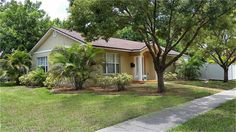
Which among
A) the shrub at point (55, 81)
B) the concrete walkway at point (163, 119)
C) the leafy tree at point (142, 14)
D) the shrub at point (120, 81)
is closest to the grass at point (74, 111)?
the concrete walkway at point (163, 119)

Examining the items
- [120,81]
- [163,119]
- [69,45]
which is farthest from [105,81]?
[163,119]

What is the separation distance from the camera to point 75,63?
18.1 m

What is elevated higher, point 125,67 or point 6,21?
point 6,21

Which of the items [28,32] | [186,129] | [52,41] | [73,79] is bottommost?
[186,129]

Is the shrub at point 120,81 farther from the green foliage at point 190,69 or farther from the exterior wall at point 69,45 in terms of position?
the green foliage at point 190,69

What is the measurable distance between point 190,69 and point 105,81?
12.6 m

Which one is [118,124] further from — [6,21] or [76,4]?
[6,21]

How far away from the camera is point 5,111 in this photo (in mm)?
11227

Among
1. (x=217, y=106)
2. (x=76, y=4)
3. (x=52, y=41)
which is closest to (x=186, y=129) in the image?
(x=217, y=106)

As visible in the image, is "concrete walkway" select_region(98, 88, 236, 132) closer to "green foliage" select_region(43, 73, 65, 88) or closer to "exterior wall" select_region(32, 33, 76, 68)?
"green foliage" select_region(43, 73, 65, 88)

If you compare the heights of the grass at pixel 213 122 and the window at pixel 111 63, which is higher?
the window at pixel 111 63

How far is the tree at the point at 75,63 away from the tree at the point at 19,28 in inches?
549

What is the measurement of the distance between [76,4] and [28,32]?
18333 millimetres

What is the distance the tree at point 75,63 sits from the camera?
701 inches
